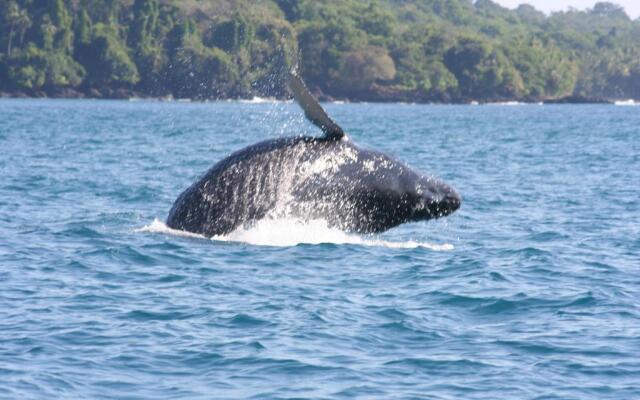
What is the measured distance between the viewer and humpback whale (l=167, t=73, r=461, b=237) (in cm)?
1762

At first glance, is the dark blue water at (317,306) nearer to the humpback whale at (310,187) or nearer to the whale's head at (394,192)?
the humpback whale at (310,187)

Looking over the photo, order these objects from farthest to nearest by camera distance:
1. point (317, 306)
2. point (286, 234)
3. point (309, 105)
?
1. point (286, 234)
2. point (309, 105)
3. point (317, 306)

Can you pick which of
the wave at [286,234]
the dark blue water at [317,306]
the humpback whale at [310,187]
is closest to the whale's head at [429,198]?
the humpback whale at [310,187]

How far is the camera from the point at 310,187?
58.3 feet

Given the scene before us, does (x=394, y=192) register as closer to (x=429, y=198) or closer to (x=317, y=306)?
(x=429, y=198)

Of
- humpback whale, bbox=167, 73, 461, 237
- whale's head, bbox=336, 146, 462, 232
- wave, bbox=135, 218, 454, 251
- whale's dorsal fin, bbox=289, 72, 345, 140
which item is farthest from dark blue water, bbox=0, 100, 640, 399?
whale's dorsal fin, bbox=289, 72, 345, 140

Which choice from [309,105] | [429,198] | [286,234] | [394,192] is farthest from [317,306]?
[286,234]

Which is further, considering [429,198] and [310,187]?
[429,198]

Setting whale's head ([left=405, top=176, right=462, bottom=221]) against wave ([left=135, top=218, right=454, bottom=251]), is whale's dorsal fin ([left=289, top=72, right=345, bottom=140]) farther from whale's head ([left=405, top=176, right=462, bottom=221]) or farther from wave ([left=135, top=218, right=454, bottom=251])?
wave ([left=135, top=218, right=454, bottom=251])

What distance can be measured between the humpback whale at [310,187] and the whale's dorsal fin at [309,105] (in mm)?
464

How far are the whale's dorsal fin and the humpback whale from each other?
1.52ft

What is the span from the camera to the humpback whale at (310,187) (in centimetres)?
1762

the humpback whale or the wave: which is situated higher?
the humpback whale

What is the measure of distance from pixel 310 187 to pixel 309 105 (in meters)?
2.11
